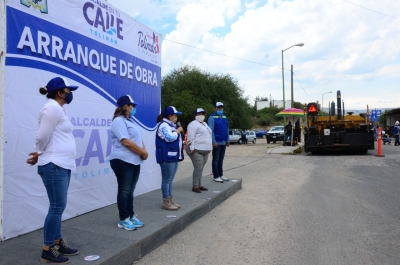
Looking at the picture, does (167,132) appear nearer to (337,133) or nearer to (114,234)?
(114,234)

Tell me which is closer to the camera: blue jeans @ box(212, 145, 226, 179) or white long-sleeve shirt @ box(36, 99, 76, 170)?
white long-sleeve shirt @ box(36, 99, 76, 170)

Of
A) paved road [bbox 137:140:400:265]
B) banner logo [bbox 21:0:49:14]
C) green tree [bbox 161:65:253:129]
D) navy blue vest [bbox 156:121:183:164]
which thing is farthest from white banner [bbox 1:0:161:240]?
green tree [bbox 161:65:253:129]

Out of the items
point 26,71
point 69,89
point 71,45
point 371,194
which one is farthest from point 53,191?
point 371,194

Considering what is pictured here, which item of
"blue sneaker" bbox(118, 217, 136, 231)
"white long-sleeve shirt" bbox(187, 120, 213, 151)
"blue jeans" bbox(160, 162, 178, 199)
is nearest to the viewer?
"blue sneaker" bbox(118, 217, 136, 231)

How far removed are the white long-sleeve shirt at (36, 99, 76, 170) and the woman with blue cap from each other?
920 mm

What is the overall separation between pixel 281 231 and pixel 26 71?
404 centimetres

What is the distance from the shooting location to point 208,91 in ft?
114

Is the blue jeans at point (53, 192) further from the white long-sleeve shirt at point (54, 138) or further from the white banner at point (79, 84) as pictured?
the white banner at point (79, 84)

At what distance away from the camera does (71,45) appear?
17.1ft

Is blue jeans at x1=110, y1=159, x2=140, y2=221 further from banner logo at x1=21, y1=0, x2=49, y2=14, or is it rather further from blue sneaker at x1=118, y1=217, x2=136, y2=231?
banner logo at x1=21, y1=0, x2=49, y2=14

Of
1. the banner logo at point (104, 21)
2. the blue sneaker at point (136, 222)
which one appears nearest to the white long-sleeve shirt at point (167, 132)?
the blue sneaker at point (136, 222)

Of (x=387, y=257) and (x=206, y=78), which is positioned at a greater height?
(x=206, y=78)

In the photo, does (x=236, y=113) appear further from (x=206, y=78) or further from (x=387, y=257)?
(x=387, y=257)

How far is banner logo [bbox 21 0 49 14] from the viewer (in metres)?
4.43
